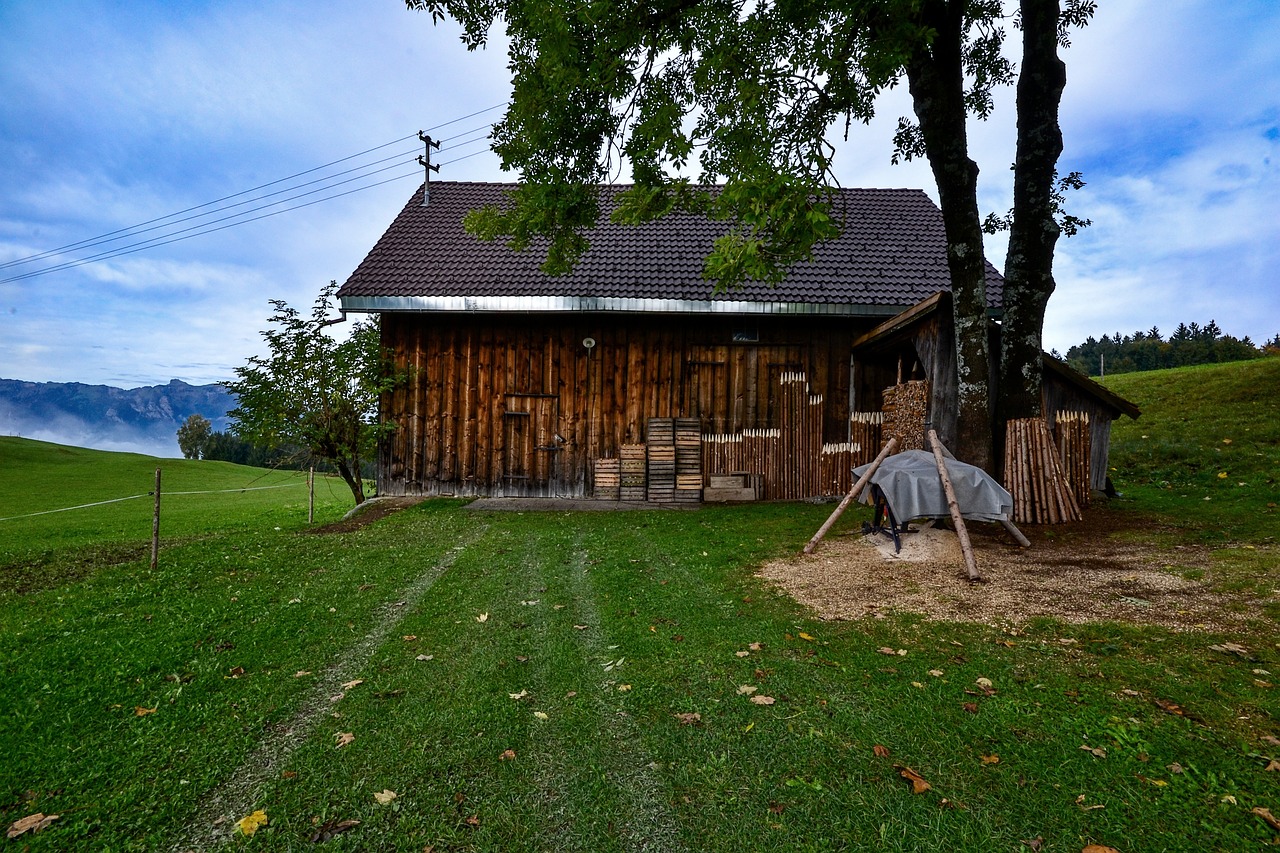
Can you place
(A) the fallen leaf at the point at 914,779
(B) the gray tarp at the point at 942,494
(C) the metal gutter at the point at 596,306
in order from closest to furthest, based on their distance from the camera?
(A) the fallen leaf at the point at 914,779, (B) the gray tarp at the point at 942,494, (C) the metal gutter at the point at 596,306

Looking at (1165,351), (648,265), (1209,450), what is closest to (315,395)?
(648,265)

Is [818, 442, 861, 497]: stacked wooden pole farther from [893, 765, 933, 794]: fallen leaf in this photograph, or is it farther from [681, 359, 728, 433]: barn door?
[893, 765, 933, 794]: fallen leaf

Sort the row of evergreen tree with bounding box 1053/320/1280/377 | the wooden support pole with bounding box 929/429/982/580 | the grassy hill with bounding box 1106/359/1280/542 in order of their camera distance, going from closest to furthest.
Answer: the wooden support pole with bounding box 929/429/982/580 → the grassy hill with bounding box 1106/359/1280/542 → the row of evergreen tree with bounding box 1053/320/1280/377

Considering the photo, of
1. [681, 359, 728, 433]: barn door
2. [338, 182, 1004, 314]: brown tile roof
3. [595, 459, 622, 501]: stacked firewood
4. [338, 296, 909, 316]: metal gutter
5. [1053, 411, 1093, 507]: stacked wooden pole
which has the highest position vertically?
[338, 182, 1004, 314]: brown tile roof

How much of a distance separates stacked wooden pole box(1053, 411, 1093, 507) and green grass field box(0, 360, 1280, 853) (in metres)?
2.44

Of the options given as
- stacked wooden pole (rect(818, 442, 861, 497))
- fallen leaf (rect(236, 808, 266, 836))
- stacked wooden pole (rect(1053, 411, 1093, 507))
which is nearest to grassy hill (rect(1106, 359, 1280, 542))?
stacked wooden pole (rect(1053, 411, 1093, 507))

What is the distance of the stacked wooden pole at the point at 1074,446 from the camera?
848 cm

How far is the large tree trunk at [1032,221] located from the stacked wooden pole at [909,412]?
150cm

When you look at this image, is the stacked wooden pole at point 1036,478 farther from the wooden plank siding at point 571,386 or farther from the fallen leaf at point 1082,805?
the fallen leaf at point 1082,805

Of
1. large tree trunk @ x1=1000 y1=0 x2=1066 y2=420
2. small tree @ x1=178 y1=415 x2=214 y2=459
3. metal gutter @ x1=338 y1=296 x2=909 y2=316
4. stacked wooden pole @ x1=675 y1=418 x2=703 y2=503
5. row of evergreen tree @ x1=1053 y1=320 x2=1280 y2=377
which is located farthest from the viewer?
small tree @ x1=178 y1=415 x2=214 y2=459

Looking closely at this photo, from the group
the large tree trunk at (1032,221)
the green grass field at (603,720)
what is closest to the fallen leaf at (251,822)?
the green grass field at (603,720)

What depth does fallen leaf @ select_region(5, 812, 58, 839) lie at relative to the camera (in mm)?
2240

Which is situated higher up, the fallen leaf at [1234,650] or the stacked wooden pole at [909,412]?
the stacked wooden pole at [909,412]

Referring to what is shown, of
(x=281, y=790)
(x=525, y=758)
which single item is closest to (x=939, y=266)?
(x=525, y=758)
